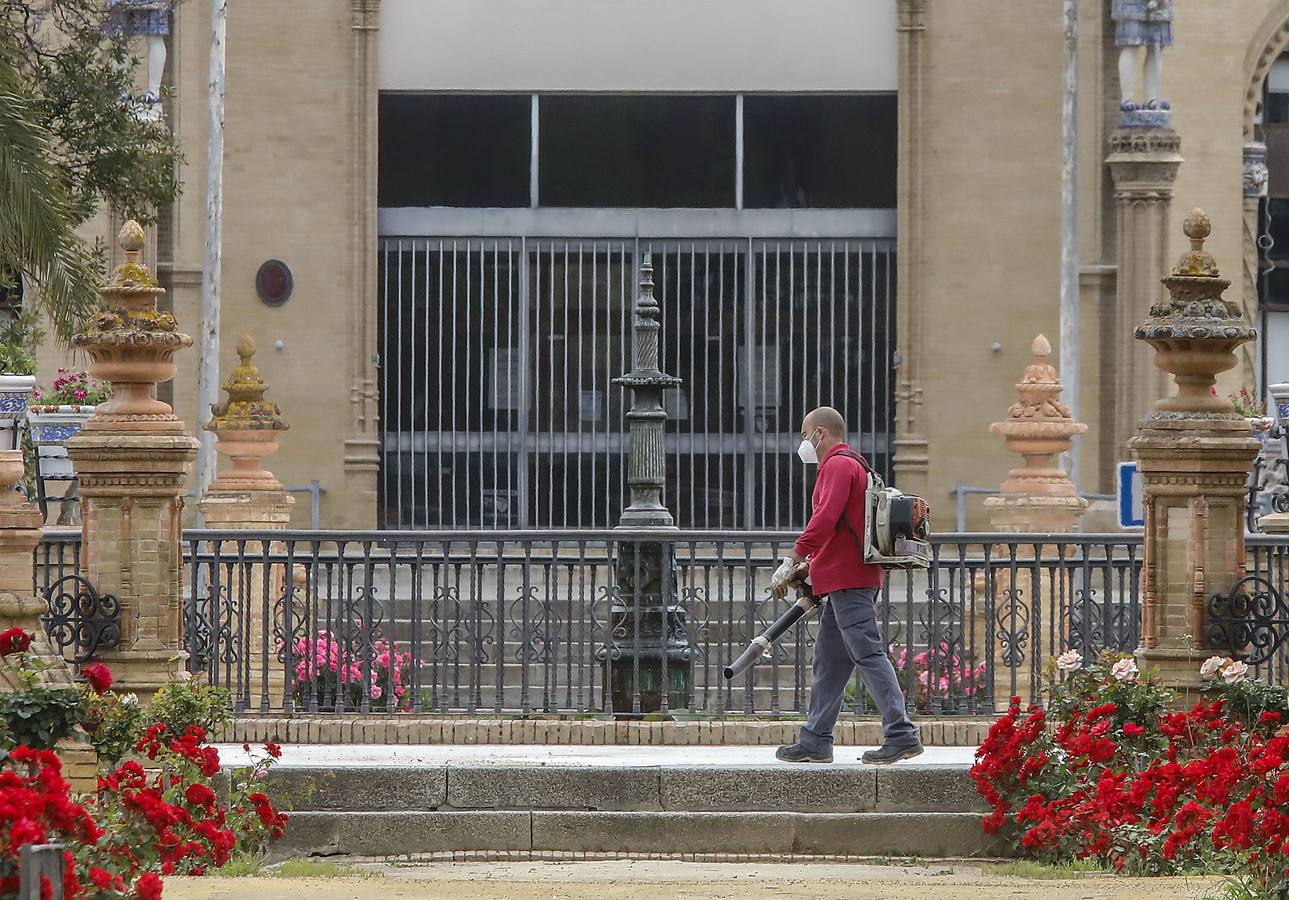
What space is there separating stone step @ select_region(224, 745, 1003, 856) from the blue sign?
14.6 ft

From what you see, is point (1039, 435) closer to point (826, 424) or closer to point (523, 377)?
point (826, 424)

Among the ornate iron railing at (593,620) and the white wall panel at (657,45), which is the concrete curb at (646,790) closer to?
the ornate iron railing at (593,620)

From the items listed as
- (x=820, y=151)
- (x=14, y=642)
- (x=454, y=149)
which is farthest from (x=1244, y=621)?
(x=454, y=149)

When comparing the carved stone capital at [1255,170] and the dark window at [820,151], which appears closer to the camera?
the dark window at [820,151]

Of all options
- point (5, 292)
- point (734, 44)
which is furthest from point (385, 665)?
point (734, 44)

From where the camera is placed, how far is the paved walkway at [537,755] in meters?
10.8

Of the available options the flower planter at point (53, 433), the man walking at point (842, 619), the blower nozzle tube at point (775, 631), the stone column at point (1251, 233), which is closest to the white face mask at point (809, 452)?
the man walking at point (842, 619)

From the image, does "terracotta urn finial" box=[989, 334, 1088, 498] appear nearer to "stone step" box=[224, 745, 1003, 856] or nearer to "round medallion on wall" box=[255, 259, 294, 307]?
"stone step" box=[224, 745, 1003, 856]

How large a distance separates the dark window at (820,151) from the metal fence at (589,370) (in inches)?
20.8

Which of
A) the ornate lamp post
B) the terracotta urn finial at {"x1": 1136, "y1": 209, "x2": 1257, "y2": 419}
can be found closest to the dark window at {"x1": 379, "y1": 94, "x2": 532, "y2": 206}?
the ornate lamp post

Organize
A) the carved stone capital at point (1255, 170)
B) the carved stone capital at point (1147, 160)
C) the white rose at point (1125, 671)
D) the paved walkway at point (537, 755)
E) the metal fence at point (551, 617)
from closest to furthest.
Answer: the white rose at point (1125, 671) < the paved walkway at point (537, 755) < the metal fence at point (551, 617) < the carved stone capital at point (1147, 160) < the carved stone capital at point (1255, 170)

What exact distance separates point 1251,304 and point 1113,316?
6.25 feet

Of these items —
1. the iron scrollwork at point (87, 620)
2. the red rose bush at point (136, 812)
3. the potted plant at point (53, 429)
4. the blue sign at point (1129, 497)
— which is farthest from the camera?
the potted plant at point (53, 429)

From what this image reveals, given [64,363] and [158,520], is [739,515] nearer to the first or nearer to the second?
[64,363]
